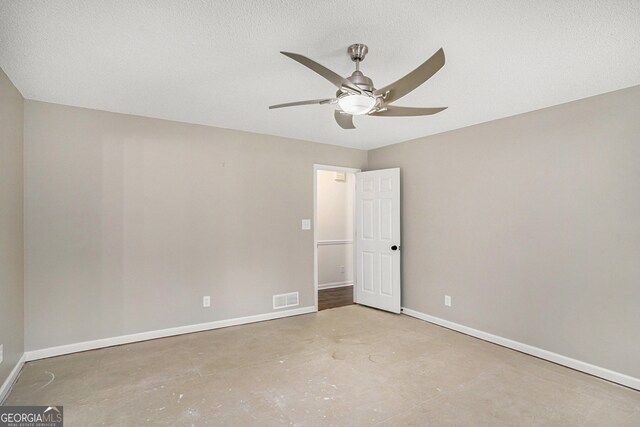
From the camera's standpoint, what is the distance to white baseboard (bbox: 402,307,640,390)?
8.71ft

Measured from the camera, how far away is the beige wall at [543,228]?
271cm

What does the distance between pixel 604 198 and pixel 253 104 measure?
324 cm

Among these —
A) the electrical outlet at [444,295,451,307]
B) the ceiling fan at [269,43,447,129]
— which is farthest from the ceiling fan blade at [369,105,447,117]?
the electrical outlet at [444,295,451,307]

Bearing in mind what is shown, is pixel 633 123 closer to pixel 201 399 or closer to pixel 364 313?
pixel 364 313

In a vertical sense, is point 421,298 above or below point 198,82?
below

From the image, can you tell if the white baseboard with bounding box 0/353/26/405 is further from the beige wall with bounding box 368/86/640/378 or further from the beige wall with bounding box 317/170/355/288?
the beige wall with bounding box 317/170/355/288

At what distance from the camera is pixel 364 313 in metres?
4.56

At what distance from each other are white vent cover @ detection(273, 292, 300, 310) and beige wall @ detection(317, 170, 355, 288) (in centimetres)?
175

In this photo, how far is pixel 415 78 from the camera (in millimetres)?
1828

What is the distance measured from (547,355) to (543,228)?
3.94ft

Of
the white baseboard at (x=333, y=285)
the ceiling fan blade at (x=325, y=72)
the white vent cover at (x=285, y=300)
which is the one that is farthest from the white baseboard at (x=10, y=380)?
the white baseboard at (x=333, y=285)

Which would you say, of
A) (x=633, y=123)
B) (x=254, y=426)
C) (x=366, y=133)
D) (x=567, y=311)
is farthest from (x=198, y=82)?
(x=567, y=311)

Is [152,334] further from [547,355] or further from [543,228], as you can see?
[543,228]

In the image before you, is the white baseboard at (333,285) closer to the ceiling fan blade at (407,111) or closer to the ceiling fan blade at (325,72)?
the ceiling fan blade at (407,111)
